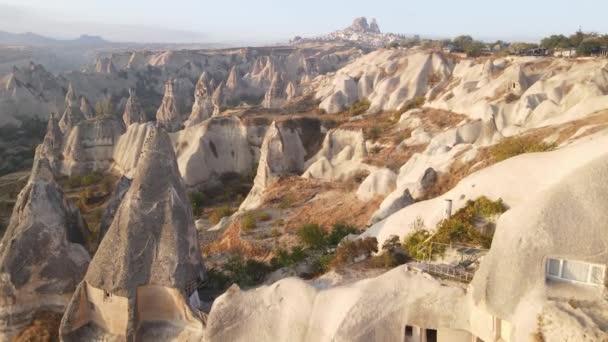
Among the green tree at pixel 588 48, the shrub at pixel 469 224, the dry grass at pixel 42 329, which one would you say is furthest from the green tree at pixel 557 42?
the dry grass at pixel 42 329

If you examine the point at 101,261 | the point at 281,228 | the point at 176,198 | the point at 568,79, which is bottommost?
the point at 281,228

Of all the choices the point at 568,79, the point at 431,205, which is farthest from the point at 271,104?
the point at 431,205

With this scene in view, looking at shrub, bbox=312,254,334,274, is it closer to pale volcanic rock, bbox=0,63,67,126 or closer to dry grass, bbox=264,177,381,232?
dry grass, bbox=264,177,381,232

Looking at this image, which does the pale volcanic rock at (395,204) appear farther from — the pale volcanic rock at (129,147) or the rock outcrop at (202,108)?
the rock outcrop at (202,108)

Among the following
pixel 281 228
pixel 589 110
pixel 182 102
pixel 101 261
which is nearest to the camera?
pixel 101 261

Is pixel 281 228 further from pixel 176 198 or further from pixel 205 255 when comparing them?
pixel 176 198
